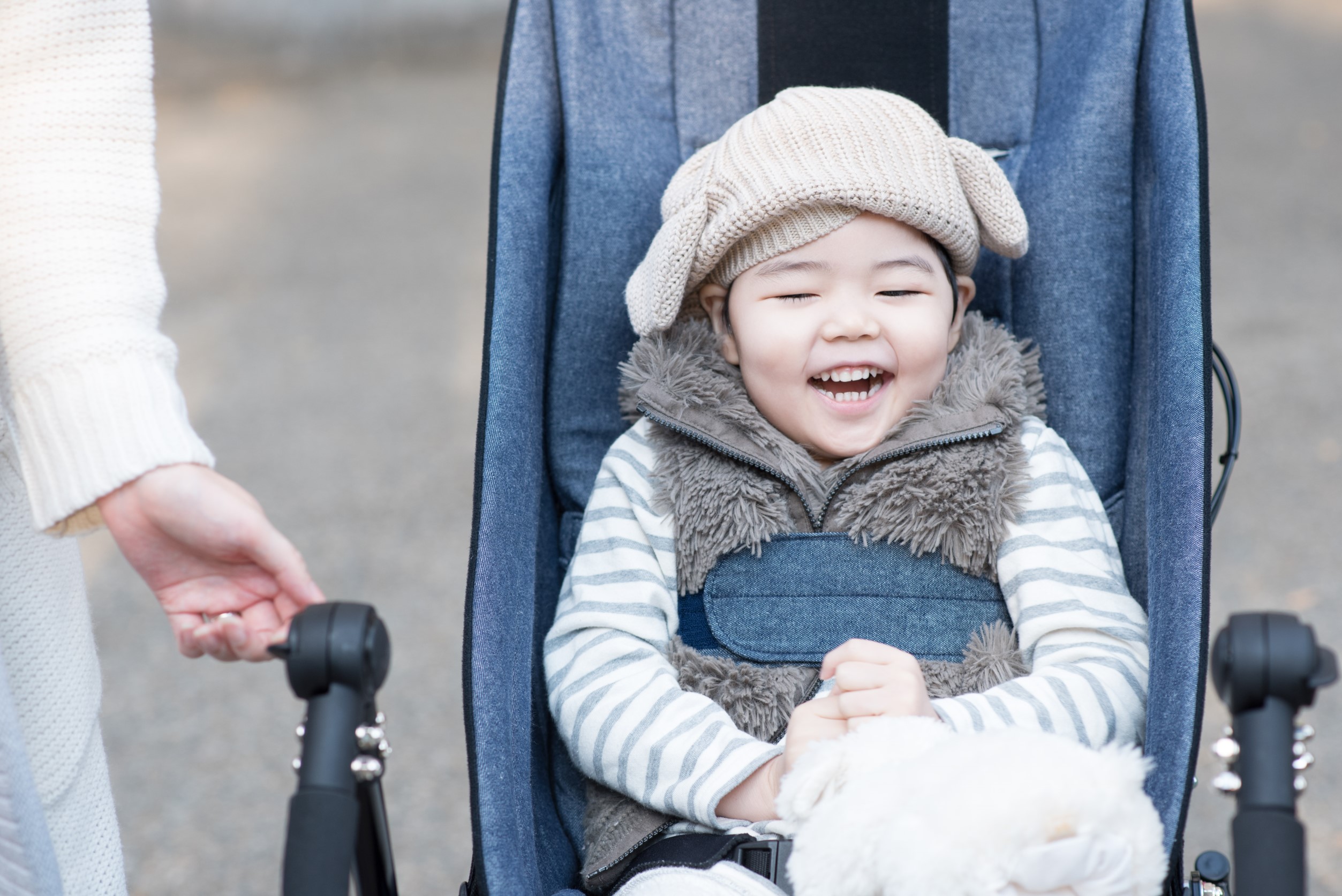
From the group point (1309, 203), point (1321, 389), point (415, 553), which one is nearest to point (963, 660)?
point (415, 553)

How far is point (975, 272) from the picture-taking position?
1.71 meters

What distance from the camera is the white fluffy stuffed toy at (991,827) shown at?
953 mm

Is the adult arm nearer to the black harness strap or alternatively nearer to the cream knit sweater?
the cream knit sweater

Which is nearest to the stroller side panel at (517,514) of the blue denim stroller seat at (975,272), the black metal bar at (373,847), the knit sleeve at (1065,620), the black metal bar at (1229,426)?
the blue denim stroller seat at (975,272)

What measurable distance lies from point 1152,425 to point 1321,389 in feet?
8.12

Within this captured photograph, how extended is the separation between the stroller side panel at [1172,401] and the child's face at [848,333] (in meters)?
0.24

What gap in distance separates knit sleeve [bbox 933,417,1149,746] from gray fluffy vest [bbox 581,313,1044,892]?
1.1 inches

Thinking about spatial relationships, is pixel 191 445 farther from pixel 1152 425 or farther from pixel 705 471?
pixel 1152 425


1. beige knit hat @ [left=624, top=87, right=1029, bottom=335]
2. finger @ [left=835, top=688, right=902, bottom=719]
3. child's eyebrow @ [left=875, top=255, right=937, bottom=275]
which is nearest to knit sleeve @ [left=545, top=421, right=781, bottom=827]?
finger @ [left=835, top=688, right=902, bottom=719]

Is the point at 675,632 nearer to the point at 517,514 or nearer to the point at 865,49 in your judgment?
the point at 517,514

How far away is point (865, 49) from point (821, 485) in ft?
2.06

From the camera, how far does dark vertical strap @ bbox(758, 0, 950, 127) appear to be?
1748 millimetres

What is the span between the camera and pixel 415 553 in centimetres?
308

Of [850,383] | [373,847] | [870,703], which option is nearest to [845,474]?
[850,383]
